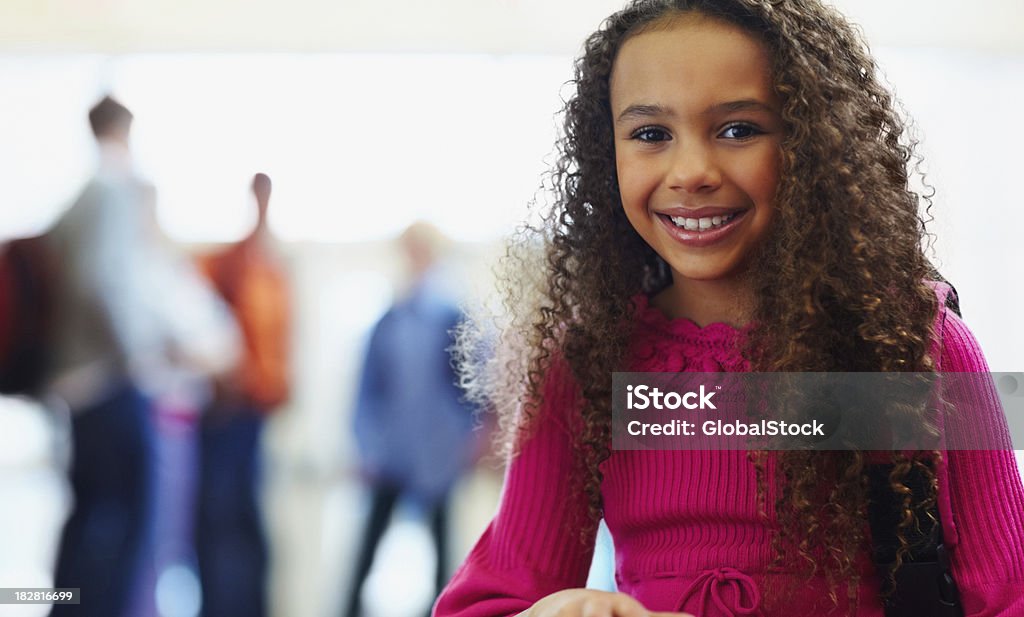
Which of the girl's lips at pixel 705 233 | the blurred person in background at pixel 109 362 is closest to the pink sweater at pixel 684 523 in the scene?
the girl's lips at pixel 705 233

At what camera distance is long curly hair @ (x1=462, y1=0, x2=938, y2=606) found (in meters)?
1.10

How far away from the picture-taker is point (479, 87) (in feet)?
10.3

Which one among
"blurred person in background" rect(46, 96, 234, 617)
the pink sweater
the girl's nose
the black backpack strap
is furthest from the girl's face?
"blurred person in background" rect(46, 96, 234, 617)

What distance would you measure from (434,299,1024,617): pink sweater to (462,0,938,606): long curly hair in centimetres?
3

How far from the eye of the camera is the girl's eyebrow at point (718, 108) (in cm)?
111

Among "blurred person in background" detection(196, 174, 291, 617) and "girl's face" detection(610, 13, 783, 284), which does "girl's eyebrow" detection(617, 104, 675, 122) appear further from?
"blurred person in background" detection(196, 174, 291, 617)

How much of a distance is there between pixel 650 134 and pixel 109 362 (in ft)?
6.37

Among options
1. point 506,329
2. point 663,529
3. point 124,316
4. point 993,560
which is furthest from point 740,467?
point 124,316

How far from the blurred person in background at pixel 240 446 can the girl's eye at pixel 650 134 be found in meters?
1.92

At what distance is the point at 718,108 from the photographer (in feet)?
3.65

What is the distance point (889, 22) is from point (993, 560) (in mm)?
2225

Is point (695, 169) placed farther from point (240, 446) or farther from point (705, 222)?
point (240, 446)

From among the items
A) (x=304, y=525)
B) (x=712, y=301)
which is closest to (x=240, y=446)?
(x=304, y=525)

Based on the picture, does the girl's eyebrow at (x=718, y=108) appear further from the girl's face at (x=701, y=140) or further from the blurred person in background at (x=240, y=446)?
the blurred person in background at (x=240, y=446)
